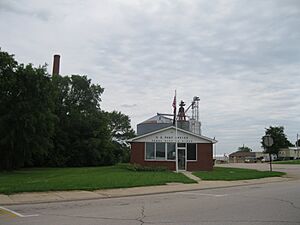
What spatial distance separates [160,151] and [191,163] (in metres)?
3.23

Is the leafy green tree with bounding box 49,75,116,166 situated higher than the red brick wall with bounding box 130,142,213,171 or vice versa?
the leafy green tree with bounding box 49,75,116,166

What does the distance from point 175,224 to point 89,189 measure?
33.7 feet

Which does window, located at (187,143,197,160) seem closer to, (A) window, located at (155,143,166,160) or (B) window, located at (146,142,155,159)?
(A) window, located at (155,143,166,160)

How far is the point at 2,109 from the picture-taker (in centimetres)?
4141

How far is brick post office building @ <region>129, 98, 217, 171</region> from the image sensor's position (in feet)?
127

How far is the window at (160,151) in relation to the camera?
3867cm

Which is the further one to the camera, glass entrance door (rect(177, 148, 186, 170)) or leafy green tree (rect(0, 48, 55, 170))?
leafy green tree (rect(0, 48, 55, 170))

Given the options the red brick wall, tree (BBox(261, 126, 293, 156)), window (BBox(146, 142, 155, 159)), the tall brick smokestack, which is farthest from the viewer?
tree (BBox(261, 126, 293, 156))

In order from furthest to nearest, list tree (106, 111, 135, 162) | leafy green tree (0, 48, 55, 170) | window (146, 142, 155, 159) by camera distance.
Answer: tree (106, 111, 135, 162)
leafy green tree (0, 48, 55, 170)
window (146, 142, 155, 159)

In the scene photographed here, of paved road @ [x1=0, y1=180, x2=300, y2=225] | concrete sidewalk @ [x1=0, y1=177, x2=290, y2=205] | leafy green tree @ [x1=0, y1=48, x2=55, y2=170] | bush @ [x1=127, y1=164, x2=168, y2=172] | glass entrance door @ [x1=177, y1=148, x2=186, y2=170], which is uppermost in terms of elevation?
leafy green tree @ [x1=0, y1=48, x2=55, y2=170]

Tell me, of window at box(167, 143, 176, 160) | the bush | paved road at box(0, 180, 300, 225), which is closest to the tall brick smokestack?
window at box(167, 143, 176, 160)

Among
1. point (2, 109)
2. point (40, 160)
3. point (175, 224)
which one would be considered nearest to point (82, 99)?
point (40, 160)

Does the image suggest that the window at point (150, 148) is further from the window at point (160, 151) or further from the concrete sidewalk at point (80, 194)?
the concrete sidewalk at point (80, 194)

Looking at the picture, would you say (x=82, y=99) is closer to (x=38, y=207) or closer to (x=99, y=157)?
(x=99, y=157)
